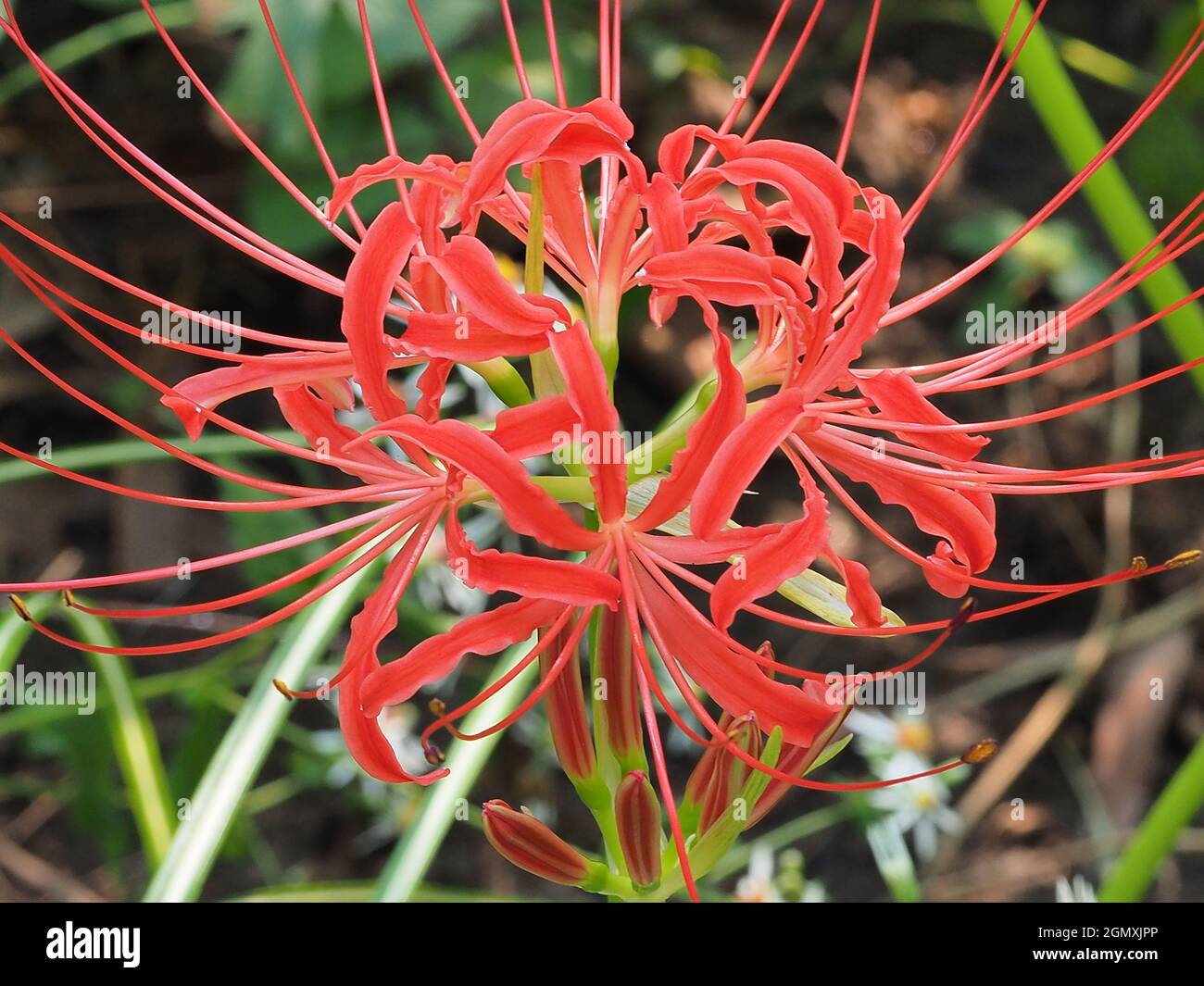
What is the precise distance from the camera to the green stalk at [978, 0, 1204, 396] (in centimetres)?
107

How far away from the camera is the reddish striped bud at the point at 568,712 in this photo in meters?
0.72

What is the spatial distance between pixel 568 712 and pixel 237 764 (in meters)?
0.40

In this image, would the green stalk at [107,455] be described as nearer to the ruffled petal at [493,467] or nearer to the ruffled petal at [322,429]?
the ruffled petal at [322,429]

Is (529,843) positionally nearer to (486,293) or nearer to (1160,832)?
(486,293)

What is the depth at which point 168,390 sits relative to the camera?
2.38ft

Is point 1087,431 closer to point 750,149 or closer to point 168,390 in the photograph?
point 750,149

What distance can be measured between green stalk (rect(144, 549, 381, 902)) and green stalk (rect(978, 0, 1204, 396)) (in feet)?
2.44

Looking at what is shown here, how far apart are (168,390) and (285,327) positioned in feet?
4.92

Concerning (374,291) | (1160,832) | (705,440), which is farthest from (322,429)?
(1160,832)

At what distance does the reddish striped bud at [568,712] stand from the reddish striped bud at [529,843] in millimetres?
44

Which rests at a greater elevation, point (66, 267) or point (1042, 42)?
point (66, 267)

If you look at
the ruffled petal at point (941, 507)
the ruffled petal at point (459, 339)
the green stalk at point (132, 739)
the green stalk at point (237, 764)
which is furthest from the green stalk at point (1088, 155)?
the green stalk at point (132, 739)

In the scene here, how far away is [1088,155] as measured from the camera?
1.08m
